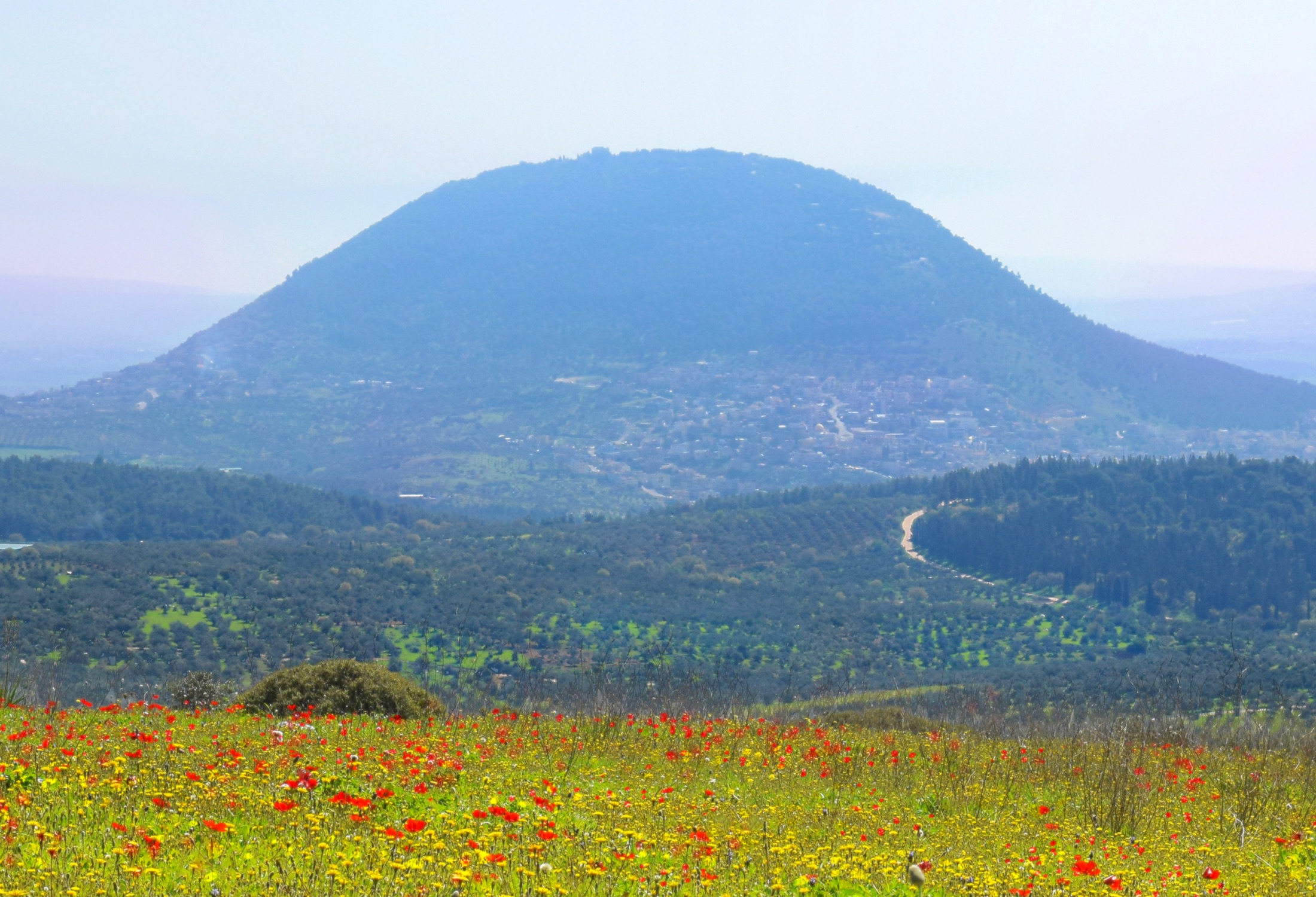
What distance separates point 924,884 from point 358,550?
70.5m

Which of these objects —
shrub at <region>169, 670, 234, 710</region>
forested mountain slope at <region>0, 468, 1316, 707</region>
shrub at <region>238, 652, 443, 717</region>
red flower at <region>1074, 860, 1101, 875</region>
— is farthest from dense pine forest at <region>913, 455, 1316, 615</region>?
red flower at <region>1074, 860, 1101, 875</region>

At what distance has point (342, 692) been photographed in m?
14.2

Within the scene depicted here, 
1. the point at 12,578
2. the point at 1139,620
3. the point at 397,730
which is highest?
the point at 397,730

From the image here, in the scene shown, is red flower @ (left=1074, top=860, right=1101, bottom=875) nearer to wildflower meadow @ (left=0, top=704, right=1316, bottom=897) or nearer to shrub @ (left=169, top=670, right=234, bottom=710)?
wildflower meadow @ (left=0, top=704, right=1316, bottom=897)

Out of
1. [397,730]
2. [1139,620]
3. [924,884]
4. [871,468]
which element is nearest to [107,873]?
[924,884]

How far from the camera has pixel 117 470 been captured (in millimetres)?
106438

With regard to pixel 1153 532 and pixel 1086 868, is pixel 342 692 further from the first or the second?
pixel 1153 532

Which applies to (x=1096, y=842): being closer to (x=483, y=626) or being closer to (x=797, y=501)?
(x=483, y=626)

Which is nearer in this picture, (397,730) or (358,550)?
(397,730)

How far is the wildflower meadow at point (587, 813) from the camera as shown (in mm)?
6262

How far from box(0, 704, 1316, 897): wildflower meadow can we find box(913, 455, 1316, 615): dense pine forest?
7195cm

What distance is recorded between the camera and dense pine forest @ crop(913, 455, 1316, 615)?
7819 centimetres

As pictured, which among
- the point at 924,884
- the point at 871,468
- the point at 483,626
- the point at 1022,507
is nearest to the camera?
the point at 924,884

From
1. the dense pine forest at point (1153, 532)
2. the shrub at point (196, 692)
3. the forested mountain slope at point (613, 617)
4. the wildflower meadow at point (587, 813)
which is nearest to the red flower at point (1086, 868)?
the wildflower meadow at point (587, 813)
